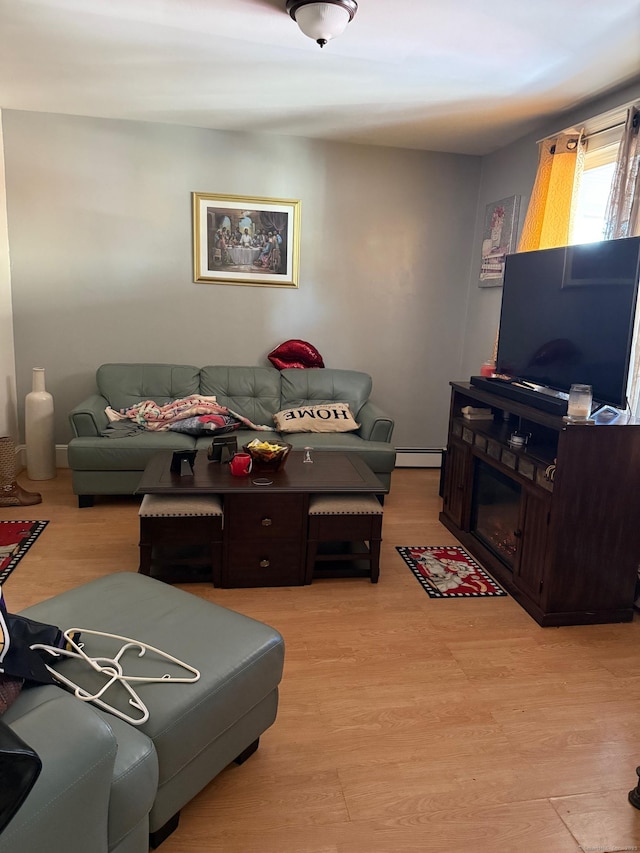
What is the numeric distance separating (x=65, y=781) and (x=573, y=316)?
104 inches

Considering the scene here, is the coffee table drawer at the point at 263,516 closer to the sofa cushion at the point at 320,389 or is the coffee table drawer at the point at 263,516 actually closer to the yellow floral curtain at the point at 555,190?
the sofa cushion at the point at 320,389

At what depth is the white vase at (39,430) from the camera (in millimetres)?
4020

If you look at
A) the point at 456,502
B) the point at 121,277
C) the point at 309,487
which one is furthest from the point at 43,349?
the point at 456,502

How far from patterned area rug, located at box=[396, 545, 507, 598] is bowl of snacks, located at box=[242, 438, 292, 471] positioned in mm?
867

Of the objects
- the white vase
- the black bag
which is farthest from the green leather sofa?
the black bag

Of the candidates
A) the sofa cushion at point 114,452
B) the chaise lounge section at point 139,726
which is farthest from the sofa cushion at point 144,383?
the chaise lounge section at point 139,726

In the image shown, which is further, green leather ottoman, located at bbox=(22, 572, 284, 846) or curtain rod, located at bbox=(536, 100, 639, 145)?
curtain rod, located at bbox=(536, 100, 639, 145)

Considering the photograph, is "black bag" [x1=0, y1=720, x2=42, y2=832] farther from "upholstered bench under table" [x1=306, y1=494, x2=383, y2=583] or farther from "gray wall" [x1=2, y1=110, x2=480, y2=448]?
"gray wall" [x1=2, y1=110, x2=480, y2=448]

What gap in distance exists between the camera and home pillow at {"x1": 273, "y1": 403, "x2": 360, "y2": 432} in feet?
13.5

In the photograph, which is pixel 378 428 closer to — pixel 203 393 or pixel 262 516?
pixel 203 393

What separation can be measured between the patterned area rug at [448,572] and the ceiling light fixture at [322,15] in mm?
2467

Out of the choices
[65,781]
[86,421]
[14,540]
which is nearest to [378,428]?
[86,421]

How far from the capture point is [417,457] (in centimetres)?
490

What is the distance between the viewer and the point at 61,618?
161cm
